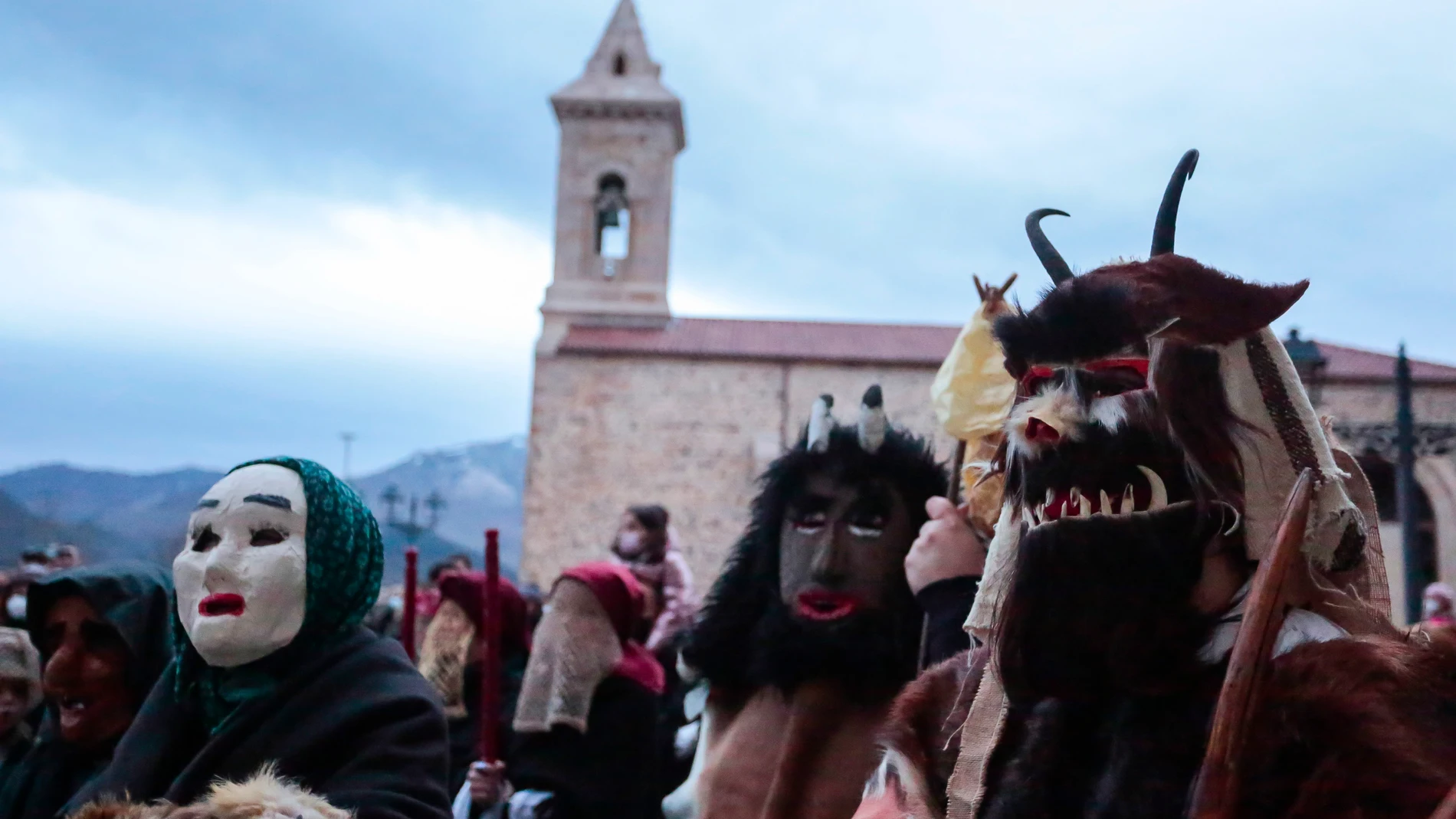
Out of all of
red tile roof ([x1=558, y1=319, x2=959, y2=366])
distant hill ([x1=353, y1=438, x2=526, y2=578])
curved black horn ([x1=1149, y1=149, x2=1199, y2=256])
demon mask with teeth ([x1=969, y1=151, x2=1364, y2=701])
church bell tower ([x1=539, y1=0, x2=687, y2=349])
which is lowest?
distant hill ([x1=353, y1=438, x2=526, y2=578])

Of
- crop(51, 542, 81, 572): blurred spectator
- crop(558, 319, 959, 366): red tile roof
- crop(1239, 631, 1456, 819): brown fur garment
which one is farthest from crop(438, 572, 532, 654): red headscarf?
crop(558, 319, 959, 366): red tile roof

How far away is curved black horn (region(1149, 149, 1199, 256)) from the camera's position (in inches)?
74.9

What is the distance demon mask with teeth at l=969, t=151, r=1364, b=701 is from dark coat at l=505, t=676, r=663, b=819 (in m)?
2.75

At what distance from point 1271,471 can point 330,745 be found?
1968mm

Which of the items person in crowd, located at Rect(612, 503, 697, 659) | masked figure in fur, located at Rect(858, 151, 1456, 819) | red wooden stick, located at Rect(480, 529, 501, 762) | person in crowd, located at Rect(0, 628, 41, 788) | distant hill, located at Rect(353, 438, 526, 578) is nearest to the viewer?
masked figure in fur, located at Rect(858, 151, 1456, 819)

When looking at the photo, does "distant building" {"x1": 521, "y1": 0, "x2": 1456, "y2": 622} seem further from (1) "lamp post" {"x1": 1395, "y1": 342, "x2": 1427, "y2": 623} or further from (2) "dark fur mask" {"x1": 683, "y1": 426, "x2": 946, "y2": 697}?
(2) "dark fur mask" {"x1": 683, "y1": 426, "x2": 946, "y2": 697}

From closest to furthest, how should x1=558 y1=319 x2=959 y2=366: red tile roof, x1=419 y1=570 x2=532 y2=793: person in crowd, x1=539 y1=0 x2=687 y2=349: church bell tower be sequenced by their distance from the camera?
x1=419 y1=570 x2=532 y2=793: person in crowd < x1=558 y1=319 x2=959 y2=366: red tile roof < x1=539 y1=0 x2=687 y2=349: church bell tower

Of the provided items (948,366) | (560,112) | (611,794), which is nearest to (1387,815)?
(948,366)

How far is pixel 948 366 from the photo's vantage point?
3389 mm

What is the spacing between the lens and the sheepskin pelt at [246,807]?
2275 millimetres

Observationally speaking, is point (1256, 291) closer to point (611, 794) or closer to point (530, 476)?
point (611, 794)

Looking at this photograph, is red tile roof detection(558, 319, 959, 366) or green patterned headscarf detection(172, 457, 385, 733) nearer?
green patterned headscarf detection(172, 457, 385, 733)

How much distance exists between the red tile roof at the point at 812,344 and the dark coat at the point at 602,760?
18938mm

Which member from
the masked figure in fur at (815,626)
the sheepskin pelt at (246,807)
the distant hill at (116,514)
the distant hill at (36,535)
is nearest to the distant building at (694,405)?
the distant hill at (116,514)
